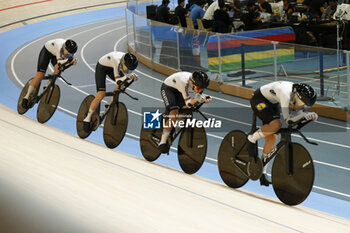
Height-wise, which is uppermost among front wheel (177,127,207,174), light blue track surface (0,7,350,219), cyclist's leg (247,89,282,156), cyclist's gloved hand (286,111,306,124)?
cyclist's gloved hand (286,111,306,124)

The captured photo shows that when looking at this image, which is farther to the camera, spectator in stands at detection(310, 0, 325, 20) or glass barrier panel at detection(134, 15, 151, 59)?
spectator in stands at detection(310, 0, 325, 20)

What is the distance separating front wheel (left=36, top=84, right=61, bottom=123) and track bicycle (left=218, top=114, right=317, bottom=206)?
3465 millimetres

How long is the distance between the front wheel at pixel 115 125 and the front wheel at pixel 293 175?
2590 millimetres

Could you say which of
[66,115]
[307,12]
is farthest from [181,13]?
[66,115]

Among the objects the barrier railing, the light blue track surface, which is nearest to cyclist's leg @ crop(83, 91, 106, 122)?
the light blue track surface

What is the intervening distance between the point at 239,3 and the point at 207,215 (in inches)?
568

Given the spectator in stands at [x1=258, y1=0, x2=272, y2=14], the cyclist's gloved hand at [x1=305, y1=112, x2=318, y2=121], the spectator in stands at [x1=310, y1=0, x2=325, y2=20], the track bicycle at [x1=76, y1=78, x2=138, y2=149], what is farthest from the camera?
the spectator in stands at [x1=258, y1=0, x2=272, y2=14]

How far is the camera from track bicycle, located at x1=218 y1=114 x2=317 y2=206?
4609 mm

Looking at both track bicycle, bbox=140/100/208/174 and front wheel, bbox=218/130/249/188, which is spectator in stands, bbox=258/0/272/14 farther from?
front wheel, bbox=218/130/249/188

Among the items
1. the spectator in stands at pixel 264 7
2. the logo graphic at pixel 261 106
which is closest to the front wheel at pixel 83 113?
the logo graphic at pixel 261 106

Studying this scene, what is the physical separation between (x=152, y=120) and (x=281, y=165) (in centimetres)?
202

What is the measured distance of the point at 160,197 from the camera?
103 cm

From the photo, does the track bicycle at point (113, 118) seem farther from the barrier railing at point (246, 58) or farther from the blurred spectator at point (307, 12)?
the blurred spectator at point (307, 12)

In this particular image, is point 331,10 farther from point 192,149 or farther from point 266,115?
point 266,115
